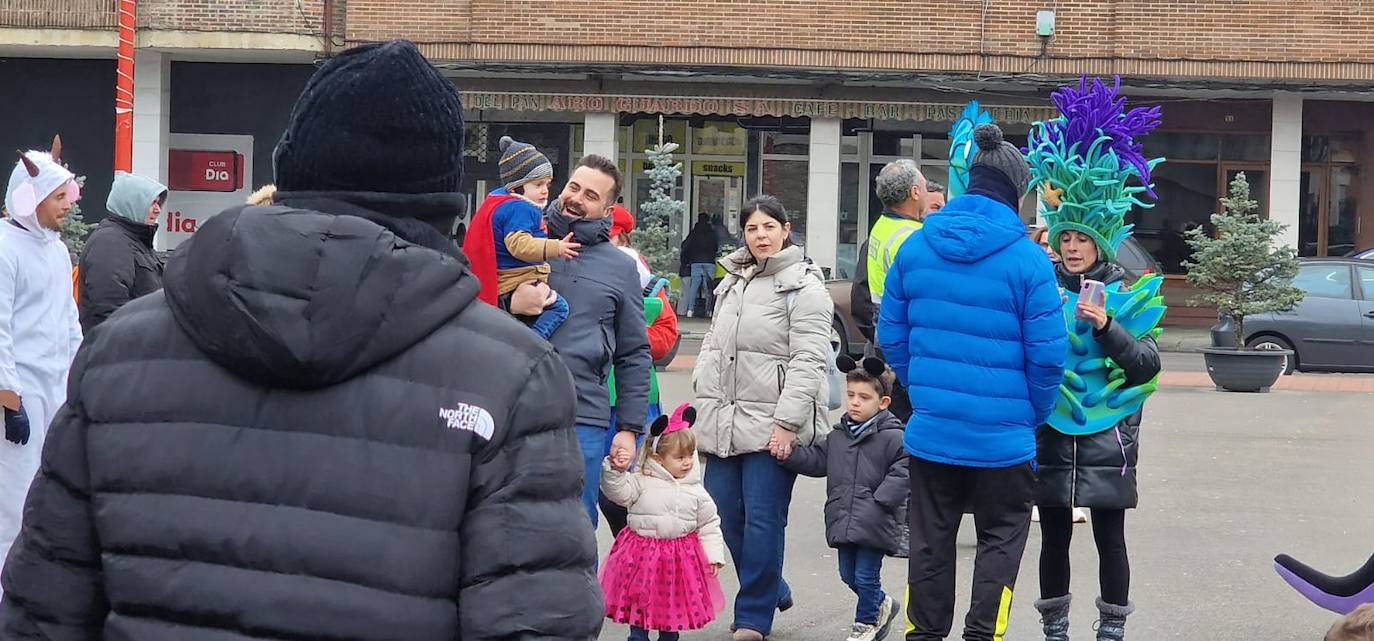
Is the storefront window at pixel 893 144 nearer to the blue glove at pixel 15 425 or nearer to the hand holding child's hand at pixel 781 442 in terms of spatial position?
the hand holding child's hand at pixel 781 442

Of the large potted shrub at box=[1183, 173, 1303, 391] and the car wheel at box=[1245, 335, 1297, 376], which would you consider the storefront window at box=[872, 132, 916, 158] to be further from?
the large potted shrub at box=[1183, 173, 1303, 391]

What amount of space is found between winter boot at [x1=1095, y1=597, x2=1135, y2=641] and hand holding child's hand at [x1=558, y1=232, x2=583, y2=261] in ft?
7.80

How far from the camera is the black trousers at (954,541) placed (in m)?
5.78

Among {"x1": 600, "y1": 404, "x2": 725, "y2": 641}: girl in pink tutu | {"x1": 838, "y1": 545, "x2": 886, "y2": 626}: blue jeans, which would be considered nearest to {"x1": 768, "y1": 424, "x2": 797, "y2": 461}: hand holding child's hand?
{"x1": 600, "y1": 404, "x2": 725, "y2": 641}: girl in pink tutu

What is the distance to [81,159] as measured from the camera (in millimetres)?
29922

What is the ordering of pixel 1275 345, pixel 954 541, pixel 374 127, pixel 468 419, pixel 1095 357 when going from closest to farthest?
pixel 468 419
pixel 374 127
pixel 954 541
pixel 1095 357
pixel 1275 345

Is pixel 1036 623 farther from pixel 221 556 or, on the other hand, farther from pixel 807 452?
pixel 221 556

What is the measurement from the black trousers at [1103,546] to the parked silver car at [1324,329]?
13587mm

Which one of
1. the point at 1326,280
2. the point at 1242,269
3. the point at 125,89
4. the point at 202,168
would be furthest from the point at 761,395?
the point at 202,168

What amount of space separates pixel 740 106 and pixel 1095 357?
21.7m

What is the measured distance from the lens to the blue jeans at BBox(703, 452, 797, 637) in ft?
22.4

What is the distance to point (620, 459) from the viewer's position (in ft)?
20.1

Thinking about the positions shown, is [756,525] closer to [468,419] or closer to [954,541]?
[954,541]

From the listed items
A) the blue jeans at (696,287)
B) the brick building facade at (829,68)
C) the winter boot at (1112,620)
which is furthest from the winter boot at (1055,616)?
the brick building facade at (829,68)
